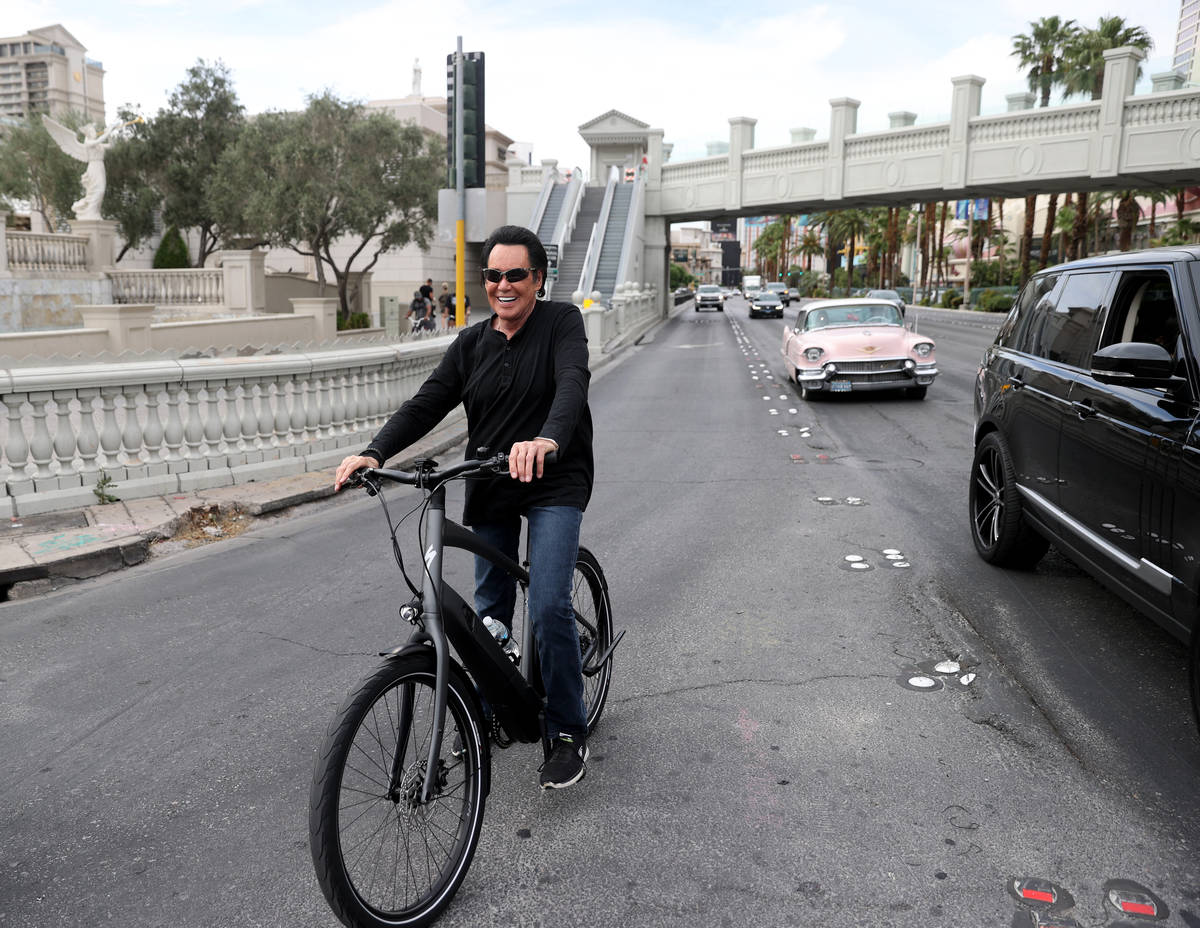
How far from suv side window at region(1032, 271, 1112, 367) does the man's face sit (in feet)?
10.2

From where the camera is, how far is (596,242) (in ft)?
143

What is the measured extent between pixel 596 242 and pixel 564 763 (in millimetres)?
41712

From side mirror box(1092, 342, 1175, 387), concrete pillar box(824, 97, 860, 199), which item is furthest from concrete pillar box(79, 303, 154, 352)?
concrete pillar box(824, 97, 860, 199)

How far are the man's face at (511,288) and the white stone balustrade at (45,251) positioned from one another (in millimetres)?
27110

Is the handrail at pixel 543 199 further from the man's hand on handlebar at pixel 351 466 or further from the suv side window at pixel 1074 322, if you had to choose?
the man's hand on handlebar at pixel 351 466

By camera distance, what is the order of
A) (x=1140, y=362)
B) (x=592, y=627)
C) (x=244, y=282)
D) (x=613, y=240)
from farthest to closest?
(x=613, y=240) → (x=244, y=282) → (x=592, y=627) → (x=1140, y=362)

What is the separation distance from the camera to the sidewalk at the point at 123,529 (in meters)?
6.11

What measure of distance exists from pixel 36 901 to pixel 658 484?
22.0 feet

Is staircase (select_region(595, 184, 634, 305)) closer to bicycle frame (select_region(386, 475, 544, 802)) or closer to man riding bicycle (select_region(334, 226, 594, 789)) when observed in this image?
man riding bicycle (select_region(334, 226, 594, 789))

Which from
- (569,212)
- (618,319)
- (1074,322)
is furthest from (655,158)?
(1074,322)

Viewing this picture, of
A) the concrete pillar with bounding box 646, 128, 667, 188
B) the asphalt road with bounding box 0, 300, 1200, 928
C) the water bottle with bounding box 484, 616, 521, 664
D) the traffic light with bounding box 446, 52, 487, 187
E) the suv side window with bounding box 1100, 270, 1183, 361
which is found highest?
the concrete pillar with bounding box 646, 128, 667, 188

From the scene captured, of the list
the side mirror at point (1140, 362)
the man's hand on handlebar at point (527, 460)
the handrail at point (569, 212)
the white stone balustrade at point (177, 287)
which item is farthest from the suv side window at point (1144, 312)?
the handrail at point (569, 212)

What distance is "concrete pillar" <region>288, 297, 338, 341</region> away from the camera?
25.6m

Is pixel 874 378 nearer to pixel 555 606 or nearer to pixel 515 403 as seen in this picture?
pixel 515 403
